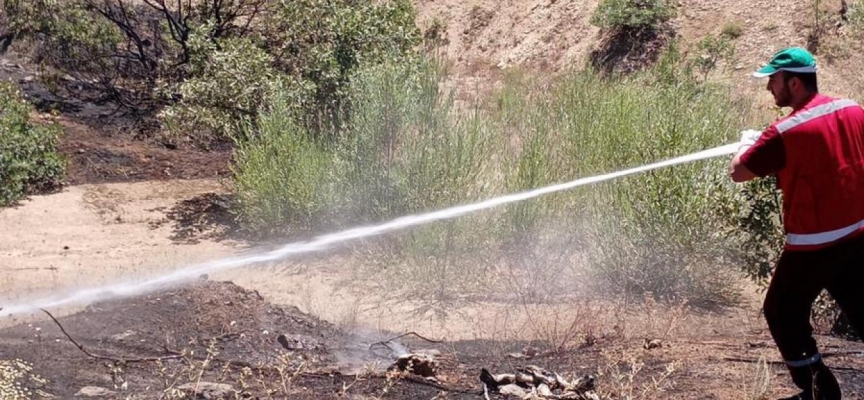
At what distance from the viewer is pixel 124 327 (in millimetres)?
5656

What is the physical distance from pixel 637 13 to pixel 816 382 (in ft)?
45.9

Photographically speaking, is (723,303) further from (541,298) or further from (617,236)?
(541,298)

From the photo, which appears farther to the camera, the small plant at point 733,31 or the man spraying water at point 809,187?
the small plant at point 733,31

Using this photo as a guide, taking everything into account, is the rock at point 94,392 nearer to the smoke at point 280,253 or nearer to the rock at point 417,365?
the rock at point 417,365

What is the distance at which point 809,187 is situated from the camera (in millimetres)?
3717

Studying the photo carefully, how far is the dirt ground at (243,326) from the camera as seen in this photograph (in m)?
4.55

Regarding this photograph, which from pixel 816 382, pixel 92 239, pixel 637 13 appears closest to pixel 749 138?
pixel 816 382

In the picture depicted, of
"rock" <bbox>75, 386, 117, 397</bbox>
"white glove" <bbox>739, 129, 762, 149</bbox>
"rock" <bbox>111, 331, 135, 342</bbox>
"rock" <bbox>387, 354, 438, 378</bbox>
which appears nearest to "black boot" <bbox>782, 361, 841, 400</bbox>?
"white glove" <bbox>739, 129, 762, 149</bbox>

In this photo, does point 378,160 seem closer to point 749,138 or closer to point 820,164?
point 749,138

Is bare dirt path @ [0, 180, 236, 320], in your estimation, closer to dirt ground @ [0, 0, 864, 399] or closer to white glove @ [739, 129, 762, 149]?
dirt ground @ [0, 0, 864, 399]

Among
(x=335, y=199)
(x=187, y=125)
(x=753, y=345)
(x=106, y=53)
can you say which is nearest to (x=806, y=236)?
(x=753, y=345)

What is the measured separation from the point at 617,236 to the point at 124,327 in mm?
4083

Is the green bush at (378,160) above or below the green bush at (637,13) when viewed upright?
below

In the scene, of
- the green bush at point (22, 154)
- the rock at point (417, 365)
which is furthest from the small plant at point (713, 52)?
the rock at point (417, 365)
